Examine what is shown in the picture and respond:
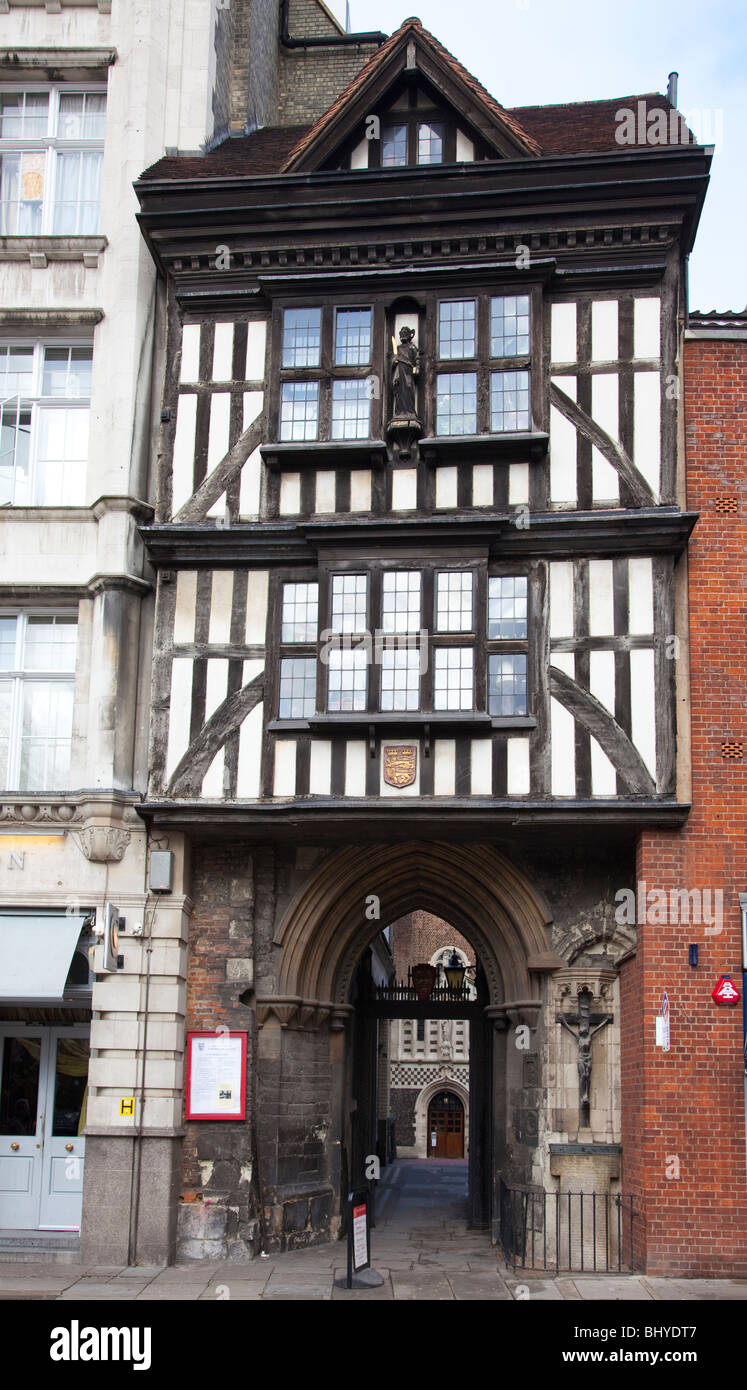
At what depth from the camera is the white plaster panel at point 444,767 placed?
15.1m

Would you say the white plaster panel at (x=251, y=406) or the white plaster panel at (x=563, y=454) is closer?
the white plaster panel at (x=563, y=454)

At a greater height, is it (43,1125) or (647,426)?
(647,426)

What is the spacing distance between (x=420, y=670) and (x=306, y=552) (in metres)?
2.04

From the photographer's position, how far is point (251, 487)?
16.4 metres

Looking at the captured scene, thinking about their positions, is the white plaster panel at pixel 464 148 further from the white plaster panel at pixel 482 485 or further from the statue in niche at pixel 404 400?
the white plaster panel at pixel 482 485

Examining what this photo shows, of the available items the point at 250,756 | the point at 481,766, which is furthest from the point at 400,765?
the point at 250,756

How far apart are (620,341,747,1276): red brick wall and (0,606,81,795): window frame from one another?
7.03 meters

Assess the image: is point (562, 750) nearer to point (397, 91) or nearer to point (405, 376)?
point (405, 376)

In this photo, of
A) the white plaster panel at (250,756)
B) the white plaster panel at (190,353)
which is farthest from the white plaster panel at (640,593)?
the white plaster panel at (190,353)

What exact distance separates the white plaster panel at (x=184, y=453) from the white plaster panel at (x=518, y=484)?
3803mm

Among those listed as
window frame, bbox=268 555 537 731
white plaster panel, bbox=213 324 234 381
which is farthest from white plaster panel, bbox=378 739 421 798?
white plaster panel, bbox=213 324 234 381

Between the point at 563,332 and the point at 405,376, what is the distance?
1.96 m

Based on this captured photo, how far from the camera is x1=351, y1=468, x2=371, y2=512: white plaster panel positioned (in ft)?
52.7
